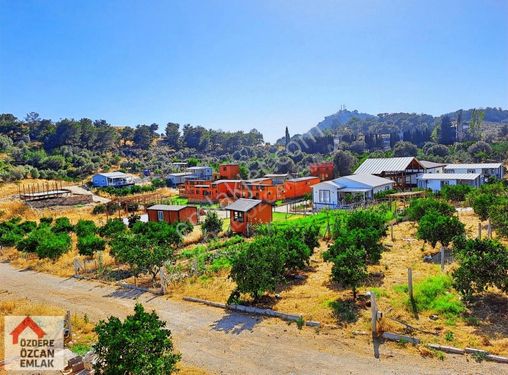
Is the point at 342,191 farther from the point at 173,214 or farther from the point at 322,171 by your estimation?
the point at 322,171

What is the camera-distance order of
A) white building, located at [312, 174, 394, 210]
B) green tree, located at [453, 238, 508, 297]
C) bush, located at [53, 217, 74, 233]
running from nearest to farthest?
green tree, located at [453, 238, 508, 297], bush, located at [53, 217, 74, 233], white building, located at [312, 174, 394, 210]

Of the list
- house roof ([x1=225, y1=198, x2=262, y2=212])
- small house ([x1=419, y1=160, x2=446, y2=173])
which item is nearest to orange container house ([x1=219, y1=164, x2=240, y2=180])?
small house ([x1=419, y1=160, x2=446, y2=173])

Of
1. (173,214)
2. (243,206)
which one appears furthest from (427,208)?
(173,214)

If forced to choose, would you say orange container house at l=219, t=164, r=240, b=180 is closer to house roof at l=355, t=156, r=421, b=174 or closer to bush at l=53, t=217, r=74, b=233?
house roof at l=355, t=156, r=421, b=174

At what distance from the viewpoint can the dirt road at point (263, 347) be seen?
961 cm

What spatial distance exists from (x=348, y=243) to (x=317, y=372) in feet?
21.9

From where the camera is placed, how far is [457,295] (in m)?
13.3

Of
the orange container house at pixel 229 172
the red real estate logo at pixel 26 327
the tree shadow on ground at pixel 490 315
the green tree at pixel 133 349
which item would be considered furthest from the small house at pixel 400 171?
the green tree at pixel 133 349

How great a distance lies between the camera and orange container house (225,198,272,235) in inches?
1136

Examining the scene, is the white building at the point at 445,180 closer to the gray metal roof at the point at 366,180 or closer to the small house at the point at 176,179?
the gray metal roof at the point at 366,180

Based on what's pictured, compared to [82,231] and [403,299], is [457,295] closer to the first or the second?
[403,299]

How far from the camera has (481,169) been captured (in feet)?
157

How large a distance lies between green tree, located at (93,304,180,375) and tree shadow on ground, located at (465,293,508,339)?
8.49 meters

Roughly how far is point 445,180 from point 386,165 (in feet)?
22.7
